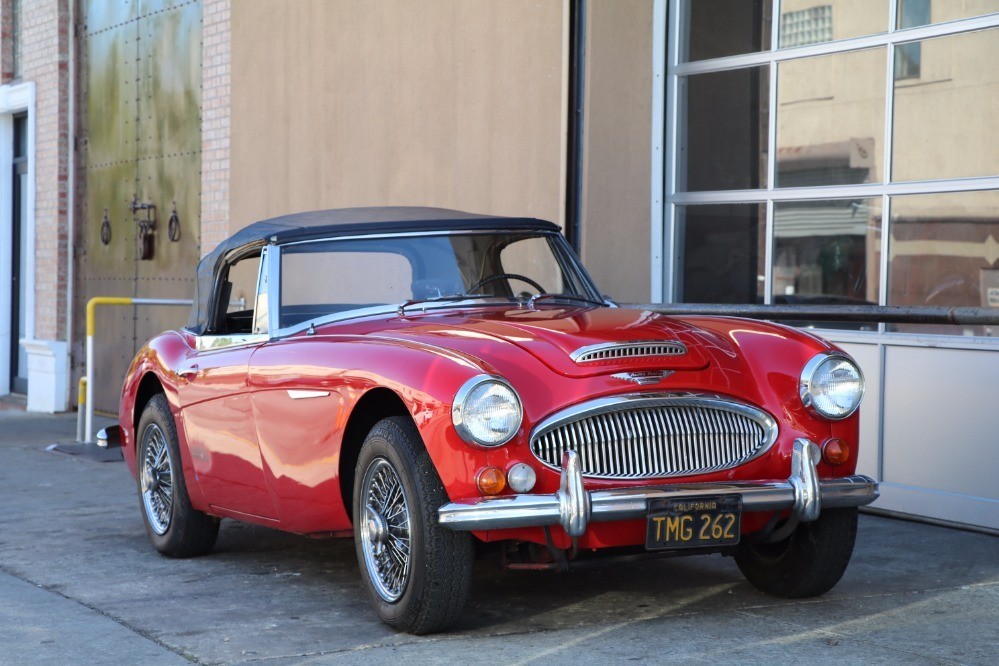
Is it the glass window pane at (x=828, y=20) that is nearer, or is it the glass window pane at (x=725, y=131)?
the glass window pane at (x=828, y=20)

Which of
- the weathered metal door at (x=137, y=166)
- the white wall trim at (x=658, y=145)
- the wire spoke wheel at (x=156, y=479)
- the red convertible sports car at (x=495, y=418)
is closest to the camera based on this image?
the red convertible sports car at (x=495, y=418)

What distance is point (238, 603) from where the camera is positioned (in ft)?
→ 16.8

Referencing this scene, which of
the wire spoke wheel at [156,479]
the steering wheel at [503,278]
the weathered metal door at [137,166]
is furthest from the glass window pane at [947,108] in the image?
the weathered metal door at [137,166]

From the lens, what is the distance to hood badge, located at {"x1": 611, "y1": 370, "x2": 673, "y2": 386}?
4.41m

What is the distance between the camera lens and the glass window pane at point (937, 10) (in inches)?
280

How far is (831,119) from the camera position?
7.94 meters

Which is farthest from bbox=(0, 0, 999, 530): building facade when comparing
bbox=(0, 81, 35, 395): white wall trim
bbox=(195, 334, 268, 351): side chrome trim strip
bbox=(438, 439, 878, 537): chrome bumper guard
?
bbox=(195, 334, 268, 351): side chrome trim strip

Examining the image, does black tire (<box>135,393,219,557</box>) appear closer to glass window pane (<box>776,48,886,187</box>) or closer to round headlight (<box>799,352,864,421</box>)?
round headlight (<box>799,352,864,421</box>)

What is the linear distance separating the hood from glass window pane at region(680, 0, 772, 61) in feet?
12.3

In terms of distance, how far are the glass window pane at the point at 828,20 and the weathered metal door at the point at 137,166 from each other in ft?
20.0

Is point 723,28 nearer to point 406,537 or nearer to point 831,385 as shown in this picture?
point 831,385

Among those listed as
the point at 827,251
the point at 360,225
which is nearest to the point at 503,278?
the point at 360,225

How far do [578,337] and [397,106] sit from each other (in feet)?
19.7

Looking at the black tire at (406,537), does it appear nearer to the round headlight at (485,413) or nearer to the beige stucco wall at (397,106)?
the round headlight at (485,413)
